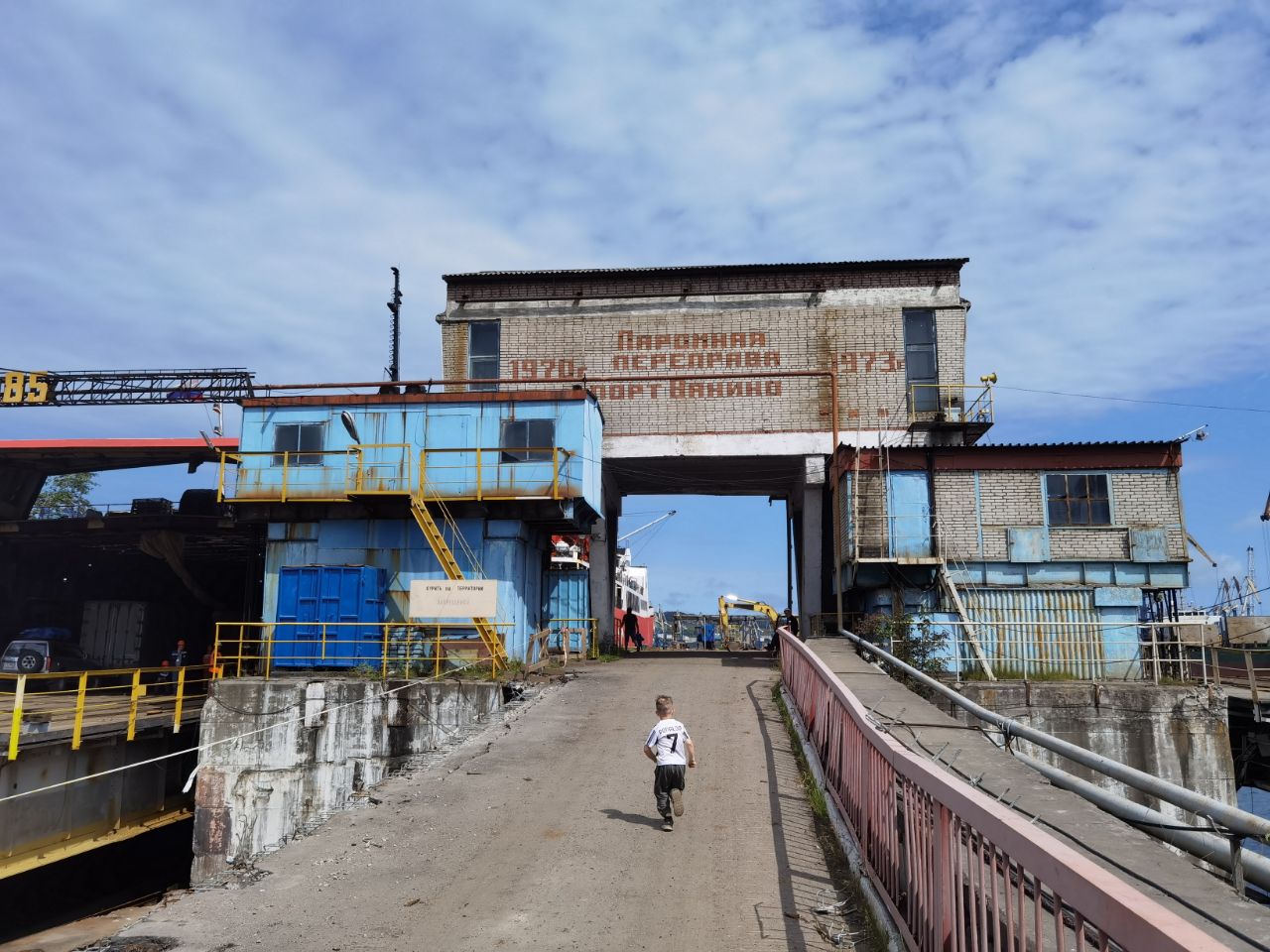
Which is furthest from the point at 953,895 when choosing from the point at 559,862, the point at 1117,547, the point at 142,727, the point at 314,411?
the point at 314,411

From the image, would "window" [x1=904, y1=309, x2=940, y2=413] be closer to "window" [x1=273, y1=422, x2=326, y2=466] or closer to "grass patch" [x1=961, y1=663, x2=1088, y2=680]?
"grass patch" [x1=961, y1=663, x2=1088, y2=680]

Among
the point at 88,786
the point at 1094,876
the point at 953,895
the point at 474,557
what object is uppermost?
the point at 474,557

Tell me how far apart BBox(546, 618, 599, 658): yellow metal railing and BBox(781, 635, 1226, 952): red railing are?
678 inches

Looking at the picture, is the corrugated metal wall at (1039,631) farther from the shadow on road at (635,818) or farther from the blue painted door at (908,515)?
the shadow on road at (635,818)

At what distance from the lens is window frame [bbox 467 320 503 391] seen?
28.7m

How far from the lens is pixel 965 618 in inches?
858

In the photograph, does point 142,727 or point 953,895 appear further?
point 142,727

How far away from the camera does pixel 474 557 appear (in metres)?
23.2

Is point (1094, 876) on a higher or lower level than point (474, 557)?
lower

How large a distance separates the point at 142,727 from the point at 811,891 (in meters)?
15.7

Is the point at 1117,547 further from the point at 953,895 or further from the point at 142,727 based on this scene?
the point at 142,727

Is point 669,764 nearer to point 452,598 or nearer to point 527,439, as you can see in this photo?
point 452,598

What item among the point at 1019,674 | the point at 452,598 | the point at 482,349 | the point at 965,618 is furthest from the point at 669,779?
the point at 482,349

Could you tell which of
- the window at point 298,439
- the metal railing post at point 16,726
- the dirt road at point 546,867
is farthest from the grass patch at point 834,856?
the window at point 298,439
